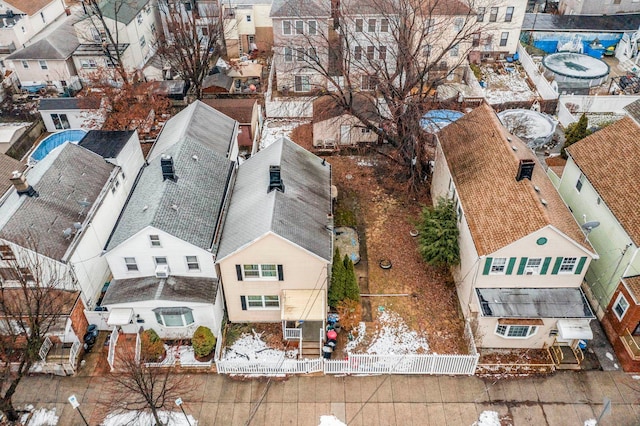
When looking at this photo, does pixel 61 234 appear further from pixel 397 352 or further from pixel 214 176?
pixel 397 352

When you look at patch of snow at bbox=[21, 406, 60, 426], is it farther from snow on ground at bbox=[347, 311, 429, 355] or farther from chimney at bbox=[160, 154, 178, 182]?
snow on ground at bbox=[347, 311, 429, 355]

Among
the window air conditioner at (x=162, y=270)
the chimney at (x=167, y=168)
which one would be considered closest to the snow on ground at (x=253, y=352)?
the window air conditioner at (x=162, y=270)

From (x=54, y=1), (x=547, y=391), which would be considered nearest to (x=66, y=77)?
(x=54, y=1)

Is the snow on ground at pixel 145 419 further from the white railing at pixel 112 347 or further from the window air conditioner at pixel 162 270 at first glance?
the window air conditioner at pixel 162 270

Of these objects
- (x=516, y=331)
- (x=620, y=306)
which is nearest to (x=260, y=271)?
(x=516, y=331)

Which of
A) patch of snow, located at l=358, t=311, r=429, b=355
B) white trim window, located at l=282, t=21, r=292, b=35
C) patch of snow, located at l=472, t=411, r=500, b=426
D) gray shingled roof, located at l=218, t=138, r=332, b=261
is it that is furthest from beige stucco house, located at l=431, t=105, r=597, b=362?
white trim window, located at l=282, t=21, r=292, b=35
